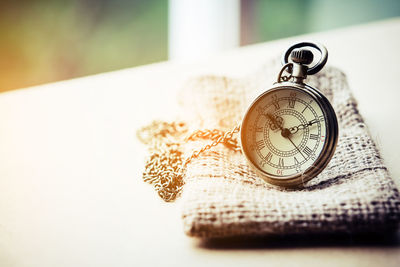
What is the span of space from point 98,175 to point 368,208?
0.87m

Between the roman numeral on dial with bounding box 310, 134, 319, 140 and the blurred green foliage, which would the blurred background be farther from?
the roman numeral on dial with bounding box 310, 134, 319, 140

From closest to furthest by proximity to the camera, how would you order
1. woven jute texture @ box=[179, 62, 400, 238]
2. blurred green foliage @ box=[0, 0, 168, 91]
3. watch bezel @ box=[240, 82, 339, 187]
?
woven jute texture @ box=[179, 62, 400, 238]
watch bezel @ box=[240, 82, 339, 187]
blurred green foliage @ box=[0, 0, 168, 91]

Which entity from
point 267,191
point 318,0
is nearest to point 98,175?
point 267,191

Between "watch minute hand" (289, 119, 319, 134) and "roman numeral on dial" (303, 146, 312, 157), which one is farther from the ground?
"watch minute hand" (289, 119, 319, 134)

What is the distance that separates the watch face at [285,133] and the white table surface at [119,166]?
0.76 feet

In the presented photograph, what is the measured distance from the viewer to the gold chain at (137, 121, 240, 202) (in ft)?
3.83

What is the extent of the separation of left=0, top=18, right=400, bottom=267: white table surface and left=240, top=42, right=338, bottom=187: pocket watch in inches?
8.6

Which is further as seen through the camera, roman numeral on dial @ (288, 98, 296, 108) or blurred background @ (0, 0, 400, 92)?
blurred background @ (0, 0, 400, 92)

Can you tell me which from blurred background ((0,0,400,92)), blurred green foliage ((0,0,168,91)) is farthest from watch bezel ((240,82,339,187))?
blurred green foliage ((0,0,168,91))

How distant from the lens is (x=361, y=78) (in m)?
1.76

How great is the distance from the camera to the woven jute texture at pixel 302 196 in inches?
33.7

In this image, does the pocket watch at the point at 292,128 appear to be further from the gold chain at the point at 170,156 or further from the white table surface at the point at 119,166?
the white table surface at the point at 119,166

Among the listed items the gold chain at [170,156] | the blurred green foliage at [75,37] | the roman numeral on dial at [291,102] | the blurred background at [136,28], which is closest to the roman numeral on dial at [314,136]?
the roman numeral on dial at [291,102]

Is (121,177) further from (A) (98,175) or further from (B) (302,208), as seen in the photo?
(B) (302,208)
